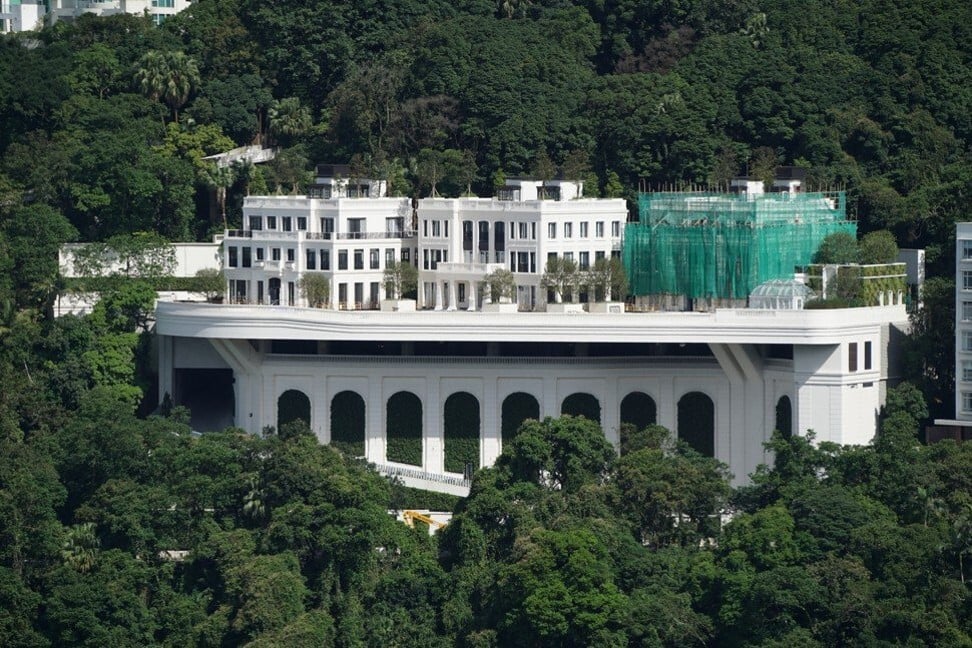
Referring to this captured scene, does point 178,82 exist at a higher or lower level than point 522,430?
higher

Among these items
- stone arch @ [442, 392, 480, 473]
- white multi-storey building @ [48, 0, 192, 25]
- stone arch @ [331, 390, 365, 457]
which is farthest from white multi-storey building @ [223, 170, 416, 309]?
white multi-storey building @ [48, 0, 192, 25]

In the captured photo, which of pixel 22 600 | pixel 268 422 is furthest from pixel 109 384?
pixel 22 600

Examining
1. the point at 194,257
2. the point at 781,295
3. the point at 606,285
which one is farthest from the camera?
the point at 194,257

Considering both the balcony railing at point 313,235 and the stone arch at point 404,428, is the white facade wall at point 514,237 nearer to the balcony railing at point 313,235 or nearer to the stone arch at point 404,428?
the balcony railing at point 313,235

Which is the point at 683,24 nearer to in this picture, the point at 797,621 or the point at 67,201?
the point at 67,201

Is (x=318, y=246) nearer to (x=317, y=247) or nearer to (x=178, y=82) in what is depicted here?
(x=317, y=247)

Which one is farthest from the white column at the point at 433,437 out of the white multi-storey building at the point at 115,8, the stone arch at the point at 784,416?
the white multi-storey building at the point at 115,8

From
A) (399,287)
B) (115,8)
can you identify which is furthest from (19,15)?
(399,287)
